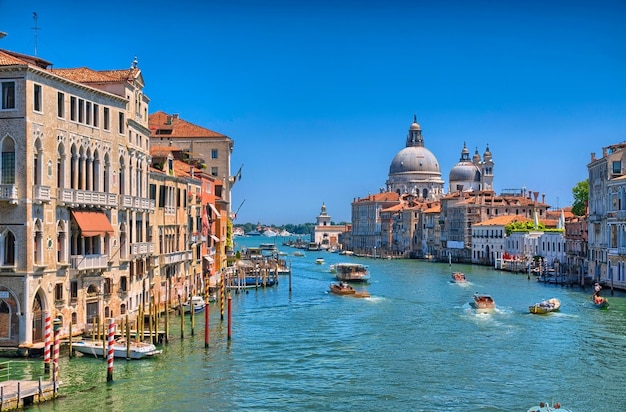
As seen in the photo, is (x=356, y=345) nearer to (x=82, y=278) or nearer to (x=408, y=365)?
(x=408, y=365)

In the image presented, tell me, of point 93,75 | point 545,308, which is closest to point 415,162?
point 545,308

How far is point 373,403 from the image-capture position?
1692 centimetres

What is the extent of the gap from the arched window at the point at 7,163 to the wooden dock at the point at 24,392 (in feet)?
16.0

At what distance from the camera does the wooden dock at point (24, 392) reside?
48.7 ft

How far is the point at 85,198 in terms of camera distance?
68.8 feet

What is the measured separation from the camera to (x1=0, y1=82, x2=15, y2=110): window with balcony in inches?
740

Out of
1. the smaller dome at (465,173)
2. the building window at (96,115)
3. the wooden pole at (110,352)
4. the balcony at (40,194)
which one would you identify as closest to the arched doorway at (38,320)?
the balcony at (40,194)

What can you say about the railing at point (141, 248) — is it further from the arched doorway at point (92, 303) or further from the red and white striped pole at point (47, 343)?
the red and white striped pole at point (47, 343)

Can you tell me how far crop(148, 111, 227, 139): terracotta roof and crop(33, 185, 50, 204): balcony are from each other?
23.6 m

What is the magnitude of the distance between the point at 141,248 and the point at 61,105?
19.6 ft

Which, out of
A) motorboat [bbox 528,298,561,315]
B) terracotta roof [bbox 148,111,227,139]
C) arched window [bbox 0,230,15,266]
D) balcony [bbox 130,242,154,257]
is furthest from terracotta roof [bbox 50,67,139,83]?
terracotta roof [bbox 148,111,227,139]

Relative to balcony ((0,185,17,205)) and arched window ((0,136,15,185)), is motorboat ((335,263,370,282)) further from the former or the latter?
balcony ((0,185,17,205))

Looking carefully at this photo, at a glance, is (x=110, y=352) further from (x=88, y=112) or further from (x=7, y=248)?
(x=88, y=112)

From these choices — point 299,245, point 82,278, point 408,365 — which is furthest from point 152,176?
point 299,245
